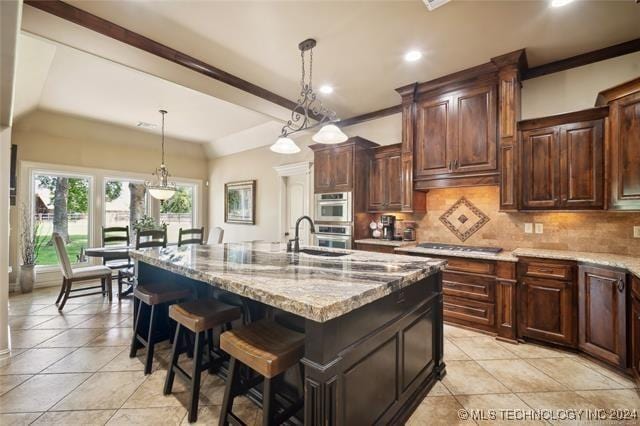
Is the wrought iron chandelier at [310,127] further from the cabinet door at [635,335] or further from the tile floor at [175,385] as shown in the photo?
the cabinet door at [635,335]

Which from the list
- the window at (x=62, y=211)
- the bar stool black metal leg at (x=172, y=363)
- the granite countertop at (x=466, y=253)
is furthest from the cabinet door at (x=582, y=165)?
the window at (x=62, y=211)

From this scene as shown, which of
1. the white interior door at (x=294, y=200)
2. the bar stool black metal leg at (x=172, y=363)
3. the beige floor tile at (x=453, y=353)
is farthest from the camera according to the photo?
the white interior door at (x=294, y=200)

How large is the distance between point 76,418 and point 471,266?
353 cm

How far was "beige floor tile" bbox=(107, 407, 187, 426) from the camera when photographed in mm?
1754

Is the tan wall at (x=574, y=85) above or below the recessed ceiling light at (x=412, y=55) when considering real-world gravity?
below

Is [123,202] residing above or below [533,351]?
above

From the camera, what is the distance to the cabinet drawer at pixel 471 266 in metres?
2.94

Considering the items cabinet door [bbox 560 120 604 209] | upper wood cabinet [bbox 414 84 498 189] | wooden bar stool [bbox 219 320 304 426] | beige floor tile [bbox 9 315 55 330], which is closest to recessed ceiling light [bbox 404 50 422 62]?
upper wood cabinet [bbox 414 84 498 189]

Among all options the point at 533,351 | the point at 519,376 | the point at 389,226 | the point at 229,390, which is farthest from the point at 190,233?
the point at 533,351

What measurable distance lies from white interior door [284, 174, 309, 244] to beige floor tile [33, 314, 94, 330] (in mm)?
3176

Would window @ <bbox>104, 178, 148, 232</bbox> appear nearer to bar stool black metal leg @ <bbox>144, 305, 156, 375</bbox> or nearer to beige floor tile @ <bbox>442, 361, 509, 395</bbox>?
bar stool black metal leg @ <bbox>144, 305, 156, 375</bbox>

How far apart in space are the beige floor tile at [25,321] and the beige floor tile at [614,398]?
17.5 ft

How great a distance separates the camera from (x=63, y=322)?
3309mm

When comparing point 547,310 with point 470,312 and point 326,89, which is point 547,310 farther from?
point 326,89
